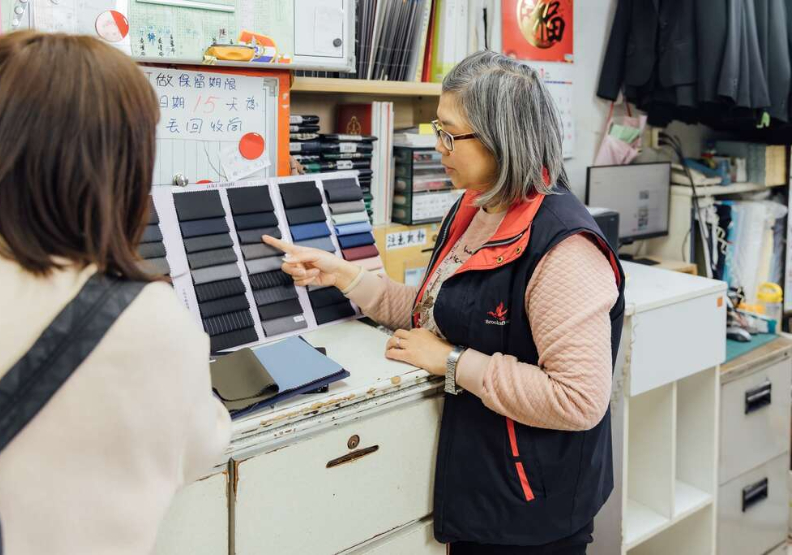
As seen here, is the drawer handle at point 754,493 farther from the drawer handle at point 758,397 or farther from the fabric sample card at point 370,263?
the fabric sample card at point 370,263

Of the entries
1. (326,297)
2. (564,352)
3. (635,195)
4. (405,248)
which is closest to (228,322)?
(326,297)

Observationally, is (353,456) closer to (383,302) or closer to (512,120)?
A: (383,302)

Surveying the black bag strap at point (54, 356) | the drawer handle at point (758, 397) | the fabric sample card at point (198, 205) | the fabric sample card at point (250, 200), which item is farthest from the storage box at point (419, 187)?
the black bag strap at point (54, 356)

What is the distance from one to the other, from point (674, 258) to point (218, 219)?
2239 mm

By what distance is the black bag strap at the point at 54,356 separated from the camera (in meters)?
0.65

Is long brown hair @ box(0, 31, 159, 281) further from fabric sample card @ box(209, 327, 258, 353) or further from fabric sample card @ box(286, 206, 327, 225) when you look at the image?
fabric sample card @ box(286, 206, 327, 225)

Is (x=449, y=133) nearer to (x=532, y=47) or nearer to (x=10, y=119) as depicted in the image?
(x=10, y=119)

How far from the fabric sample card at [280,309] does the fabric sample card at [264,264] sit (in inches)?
2.8

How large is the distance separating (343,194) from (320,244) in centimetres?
16

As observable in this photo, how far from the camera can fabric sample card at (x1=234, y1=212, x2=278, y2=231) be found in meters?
1.49

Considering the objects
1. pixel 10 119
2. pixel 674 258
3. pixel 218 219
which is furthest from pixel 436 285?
pixel 674 258

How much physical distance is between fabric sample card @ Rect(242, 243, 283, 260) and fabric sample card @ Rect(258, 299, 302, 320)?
10 centimetres

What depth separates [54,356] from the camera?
2.15ft

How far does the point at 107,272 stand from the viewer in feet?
2.33
